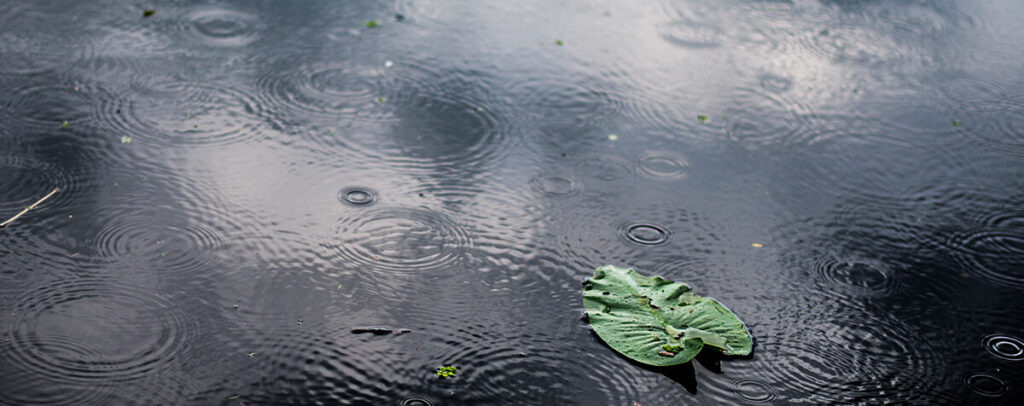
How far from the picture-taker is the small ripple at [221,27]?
167 inches

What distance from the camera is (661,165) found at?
3.56 meters

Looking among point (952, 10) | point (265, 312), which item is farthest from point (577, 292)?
point (952, 10)

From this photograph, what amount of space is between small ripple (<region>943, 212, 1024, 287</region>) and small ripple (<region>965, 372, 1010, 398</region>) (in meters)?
0.59

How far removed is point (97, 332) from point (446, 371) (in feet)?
3.75

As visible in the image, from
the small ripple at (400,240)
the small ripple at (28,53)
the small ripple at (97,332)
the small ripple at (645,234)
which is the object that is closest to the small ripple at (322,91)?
the small ripple at (400,240)

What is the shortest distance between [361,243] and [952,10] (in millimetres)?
4563

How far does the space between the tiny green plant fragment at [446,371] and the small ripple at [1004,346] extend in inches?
73.0

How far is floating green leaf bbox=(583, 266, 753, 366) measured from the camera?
8.27ft

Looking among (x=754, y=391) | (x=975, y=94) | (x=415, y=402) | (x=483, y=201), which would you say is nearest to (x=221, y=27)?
(x=483, y=201)

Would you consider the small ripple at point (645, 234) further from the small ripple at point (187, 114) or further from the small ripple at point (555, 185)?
the small ripple at point (187, 114)

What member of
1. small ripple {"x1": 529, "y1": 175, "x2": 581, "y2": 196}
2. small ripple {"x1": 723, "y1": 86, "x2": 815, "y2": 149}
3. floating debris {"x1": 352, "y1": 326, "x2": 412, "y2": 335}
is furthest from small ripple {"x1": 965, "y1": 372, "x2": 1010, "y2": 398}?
floating debris {"x1": 352, "y1": 326, "x2": 412, "y2": 335}

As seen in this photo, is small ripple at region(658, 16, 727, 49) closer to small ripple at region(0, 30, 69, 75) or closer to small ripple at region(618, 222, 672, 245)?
small ripple at region(618, 222, 672, 245)

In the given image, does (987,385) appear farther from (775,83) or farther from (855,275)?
(775,83)

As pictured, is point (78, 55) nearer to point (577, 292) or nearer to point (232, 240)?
point (232, 240)
